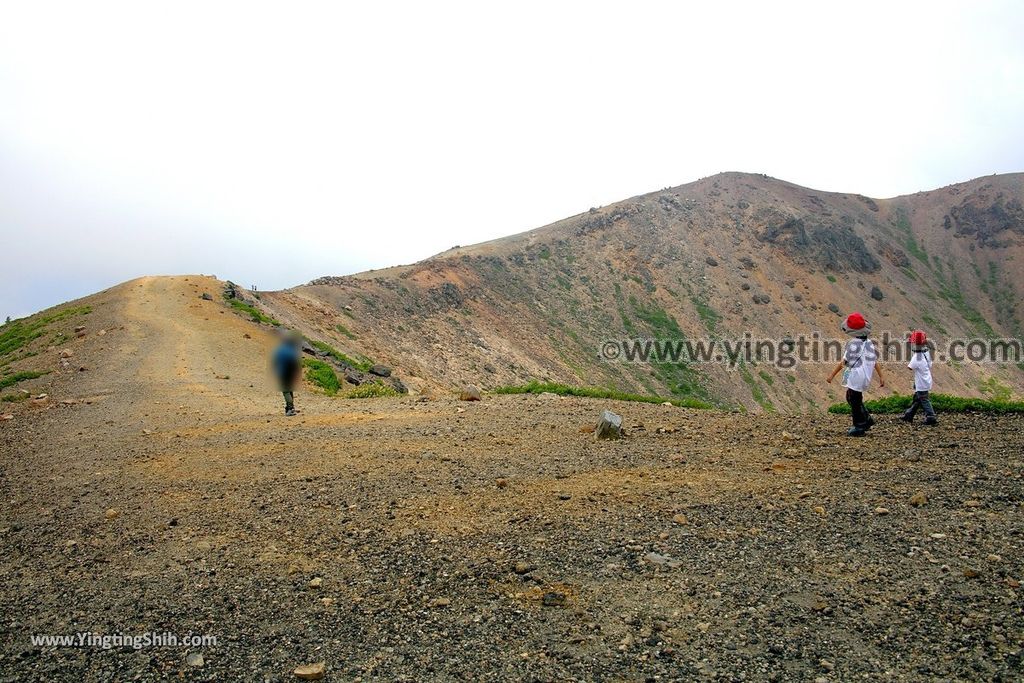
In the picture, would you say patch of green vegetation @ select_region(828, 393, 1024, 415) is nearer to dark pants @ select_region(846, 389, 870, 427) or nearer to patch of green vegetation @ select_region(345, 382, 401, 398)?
dark pants @ select_region(846, 389, 870, 427)

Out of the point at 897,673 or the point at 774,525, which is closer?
the point at 897,673

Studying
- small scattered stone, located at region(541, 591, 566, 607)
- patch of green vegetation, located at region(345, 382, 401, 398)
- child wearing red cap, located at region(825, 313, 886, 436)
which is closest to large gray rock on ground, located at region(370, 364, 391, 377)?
patch of green vegetation, located at region(345, 382, 401, 398)

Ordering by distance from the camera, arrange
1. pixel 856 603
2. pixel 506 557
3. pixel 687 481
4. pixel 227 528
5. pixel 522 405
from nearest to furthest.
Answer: pixel 856 603 < pixel 506 557 < pixel 227 528 < pixel 687 481 < pixel 522 405

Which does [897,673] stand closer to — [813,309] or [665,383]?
[665,383]

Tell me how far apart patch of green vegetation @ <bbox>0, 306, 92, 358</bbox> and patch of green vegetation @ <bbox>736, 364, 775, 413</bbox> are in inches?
1586

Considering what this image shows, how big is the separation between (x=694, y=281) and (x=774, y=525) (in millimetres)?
57011

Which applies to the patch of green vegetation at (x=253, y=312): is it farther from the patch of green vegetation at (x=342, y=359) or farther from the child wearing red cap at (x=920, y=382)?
the child wearing red cap at (x=920, y=382)

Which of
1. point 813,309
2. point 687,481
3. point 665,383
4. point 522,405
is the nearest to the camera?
point 687,481

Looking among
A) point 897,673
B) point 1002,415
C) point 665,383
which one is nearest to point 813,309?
point 665,383

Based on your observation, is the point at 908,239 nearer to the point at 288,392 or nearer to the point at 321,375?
the point at 321,375

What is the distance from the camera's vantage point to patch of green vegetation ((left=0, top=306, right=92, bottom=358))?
2419cm

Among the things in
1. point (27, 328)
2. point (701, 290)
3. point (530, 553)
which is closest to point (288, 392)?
point (530, 553)

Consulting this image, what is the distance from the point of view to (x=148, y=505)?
7848 millimetres

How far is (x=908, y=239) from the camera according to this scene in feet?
269
